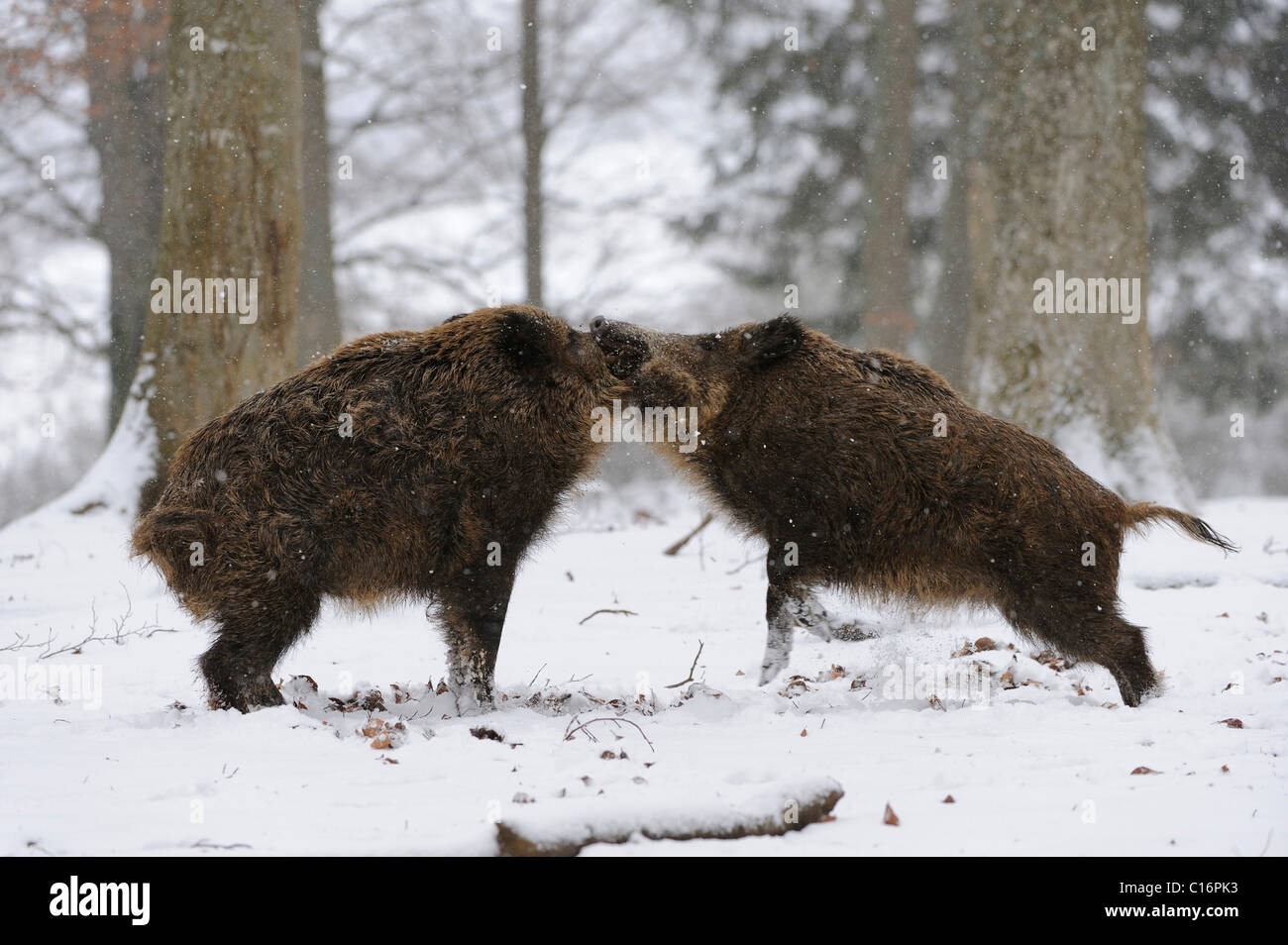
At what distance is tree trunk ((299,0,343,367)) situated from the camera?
16.3 m

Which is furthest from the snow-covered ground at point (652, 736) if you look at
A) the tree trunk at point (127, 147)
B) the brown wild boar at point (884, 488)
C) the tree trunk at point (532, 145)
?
the tree trunk at point (532, 145)

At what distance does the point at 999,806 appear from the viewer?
3447 millimetres

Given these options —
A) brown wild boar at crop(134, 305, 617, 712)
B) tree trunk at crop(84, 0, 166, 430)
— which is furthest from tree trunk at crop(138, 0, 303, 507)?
tree trunk at crop(84, 0, 166, 430)

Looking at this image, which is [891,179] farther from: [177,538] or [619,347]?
[177,538]

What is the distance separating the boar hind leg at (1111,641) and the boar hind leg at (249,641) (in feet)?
11.0

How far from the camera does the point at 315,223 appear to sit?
16328 mm

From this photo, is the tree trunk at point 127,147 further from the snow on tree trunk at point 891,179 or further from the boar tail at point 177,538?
the snow on tree trunk at point 891,179

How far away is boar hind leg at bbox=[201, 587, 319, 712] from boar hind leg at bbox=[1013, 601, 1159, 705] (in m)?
3.36

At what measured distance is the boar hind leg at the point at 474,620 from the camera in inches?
205

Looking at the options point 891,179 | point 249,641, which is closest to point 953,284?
point 891,179

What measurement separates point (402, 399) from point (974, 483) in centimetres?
269

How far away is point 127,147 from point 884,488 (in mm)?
13452

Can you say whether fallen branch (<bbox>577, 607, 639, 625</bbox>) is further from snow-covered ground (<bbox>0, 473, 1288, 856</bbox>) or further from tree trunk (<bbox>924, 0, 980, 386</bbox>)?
tree trunk (<bbox>924, 0, 980, 386</bbox>)

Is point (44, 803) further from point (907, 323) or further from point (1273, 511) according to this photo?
point (907, 323)
